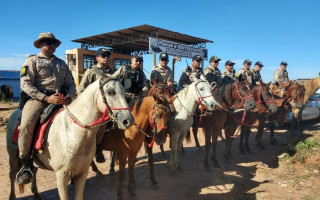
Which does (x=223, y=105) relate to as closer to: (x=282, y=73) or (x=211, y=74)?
(x=211, y=74)

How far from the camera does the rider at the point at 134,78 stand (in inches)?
232

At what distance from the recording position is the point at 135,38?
795 inches

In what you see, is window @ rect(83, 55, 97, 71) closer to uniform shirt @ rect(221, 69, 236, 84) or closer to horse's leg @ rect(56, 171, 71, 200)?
uniform shirt @ rect(221, 69, 236, 84)

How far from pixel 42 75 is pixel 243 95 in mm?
5602

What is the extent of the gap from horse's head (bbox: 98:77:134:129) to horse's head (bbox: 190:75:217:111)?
323 centimetres

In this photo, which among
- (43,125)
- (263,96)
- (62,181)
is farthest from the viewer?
(263,96)

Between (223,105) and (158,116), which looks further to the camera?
(223,105)

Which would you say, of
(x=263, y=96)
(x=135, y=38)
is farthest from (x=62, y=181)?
(x=135, y=38)

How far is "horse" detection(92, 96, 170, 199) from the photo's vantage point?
4523 mm

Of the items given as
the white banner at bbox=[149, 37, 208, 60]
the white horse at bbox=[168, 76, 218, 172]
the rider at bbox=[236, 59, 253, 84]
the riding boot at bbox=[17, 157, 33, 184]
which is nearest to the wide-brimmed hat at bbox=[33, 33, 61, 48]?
the riding boot at bbox=[17, 157, 33, 184]

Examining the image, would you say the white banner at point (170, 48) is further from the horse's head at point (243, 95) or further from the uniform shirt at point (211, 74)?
the horse's head at point (243, 95)

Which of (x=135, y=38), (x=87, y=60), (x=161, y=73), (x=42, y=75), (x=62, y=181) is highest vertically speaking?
(x=135, y=38)

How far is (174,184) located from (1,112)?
13898mm

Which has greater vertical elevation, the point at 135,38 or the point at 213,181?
the point at 135,38
